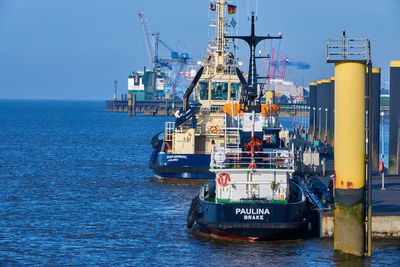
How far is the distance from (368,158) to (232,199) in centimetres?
717

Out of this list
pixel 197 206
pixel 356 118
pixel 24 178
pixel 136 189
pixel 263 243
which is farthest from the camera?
pixel 24 178

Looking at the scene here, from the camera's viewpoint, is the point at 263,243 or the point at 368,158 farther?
the point at 263,243

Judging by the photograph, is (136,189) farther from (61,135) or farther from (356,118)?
(61,135)

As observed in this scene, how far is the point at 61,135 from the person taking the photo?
11856 cm

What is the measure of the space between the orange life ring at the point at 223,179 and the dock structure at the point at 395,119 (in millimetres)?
15615

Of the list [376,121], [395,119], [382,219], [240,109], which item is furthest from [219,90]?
[382,219]

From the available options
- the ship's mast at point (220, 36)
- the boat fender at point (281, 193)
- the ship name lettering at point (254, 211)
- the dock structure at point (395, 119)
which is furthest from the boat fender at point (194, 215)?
the ship's mast at point (220, 36)

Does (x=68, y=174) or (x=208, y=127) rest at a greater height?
(x=208, y=127)

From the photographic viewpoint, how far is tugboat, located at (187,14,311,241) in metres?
30.9

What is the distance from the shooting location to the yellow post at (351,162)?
27203 millimetres

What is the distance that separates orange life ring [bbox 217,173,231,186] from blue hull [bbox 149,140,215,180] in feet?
55.0

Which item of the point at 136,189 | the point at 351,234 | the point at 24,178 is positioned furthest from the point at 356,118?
the point at 24,178

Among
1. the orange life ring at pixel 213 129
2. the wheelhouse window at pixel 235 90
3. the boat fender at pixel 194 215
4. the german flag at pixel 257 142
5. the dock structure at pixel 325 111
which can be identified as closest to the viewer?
the boat fender at pixel 194 215

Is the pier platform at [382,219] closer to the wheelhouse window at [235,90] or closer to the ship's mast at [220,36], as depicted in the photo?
the wheelhouse window at [235,90]
